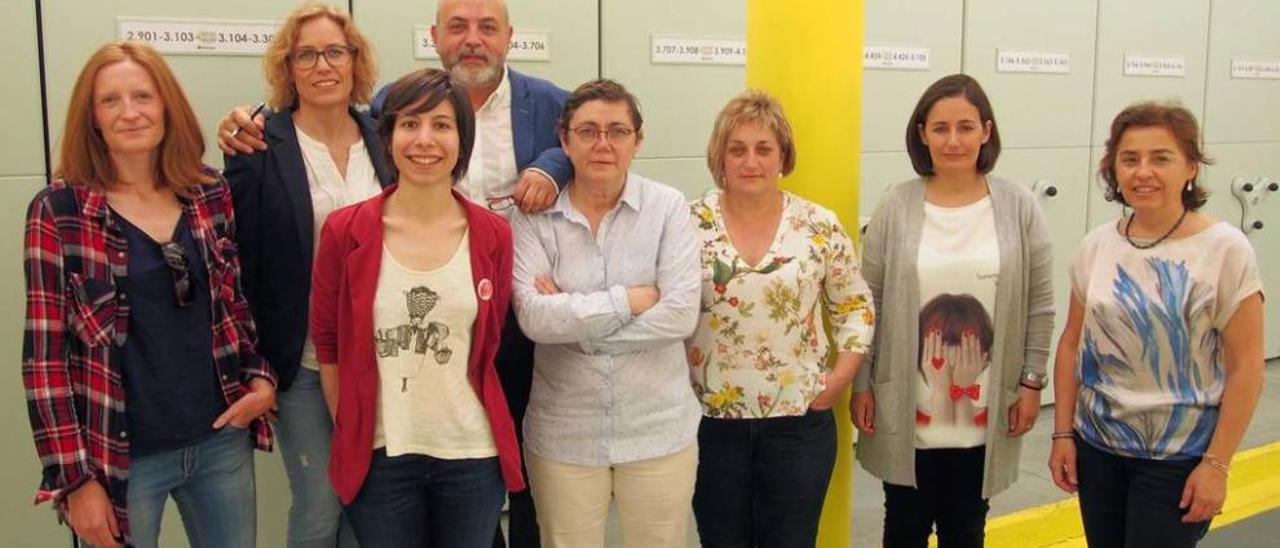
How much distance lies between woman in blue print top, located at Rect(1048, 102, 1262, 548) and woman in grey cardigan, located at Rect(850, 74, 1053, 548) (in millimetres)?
200

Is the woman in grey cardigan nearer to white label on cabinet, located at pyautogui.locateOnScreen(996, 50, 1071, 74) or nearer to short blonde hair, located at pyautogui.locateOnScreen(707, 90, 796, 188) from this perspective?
short blonde hair, located at pyautogui.locateOnScreen(707, 90, 796, 188)

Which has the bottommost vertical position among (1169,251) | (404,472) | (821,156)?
(404,472)

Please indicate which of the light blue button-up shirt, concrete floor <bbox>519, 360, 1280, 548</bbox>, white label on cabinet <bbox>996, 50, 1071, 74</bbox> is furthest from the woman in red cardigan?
white label on cabinet <bbox>996, 50, 1071, 74</bbox>

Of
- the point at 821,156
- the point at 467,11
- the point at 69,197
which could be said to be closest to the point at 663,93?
the point at 821,156

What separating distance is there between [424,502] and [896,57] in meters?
2.93

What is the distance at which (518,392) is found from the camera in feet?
7.97

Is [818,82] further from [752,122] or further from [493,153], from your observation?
[493,153]

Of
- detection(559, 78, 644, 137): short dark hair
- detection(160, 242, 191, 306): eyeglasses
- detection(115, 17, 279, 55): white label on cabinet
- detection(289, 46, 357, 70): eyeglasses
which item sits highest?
detection(115, 17, 279, 55): white label on cabinet

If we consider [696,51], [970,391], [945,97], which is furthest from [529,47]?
[970,391]

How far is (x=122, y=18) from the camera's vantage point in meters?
2.78

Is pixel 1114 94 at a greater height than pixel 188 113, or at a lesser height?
greater

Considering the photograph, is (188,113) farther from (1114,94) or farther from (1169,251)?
(1114,94)

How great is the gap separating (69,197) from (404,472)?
0.82 metres

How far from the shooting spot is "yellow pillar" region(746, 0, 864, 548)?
8.57 ft
